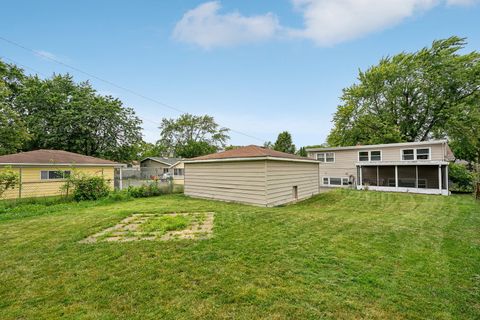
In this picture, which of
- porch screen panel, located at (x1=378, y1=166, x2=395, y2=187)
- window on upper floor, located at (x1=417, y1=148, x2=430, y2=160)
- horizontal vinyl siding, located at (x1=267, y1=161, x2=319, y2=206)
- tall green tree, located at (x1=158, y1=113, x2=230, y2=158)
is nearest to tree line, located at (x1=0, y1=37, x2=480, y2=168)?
porch screen panel, located at (x1=378, y1=166, x2=395, y2=187)

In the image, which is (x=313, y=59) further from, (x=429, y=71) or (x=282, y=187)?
(x=429, y=71)

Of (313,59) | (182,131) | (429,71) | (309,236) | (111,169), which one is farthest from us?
(182,131)

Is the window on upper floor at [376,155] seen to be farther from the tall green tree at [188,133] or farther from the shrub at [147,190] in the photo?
the tall green tree at [188,133]

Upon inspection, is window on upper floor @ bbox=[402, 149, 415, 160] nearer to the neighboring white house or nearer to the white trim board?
the white trim board

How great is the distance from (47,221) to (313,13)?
45.8 feet

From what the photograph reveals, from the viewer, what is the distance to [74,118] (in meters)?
22.0

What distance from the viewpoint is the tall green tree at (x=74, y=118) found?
851 inches

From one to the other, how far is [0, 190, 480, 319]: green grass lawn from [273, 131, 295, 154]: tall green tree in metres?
24.5

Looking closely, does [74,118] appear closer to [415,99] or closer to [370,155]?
[370,155]

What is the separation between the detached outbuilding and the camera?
9.09 metres

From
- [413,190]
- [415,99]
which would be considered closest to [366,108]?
[415,99]

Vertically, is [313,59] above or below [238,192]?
above

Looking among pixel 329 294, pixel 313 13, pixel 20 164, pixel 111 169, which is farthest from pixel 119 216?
pixel 313 13

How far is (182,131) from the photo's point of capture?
4319 cm
